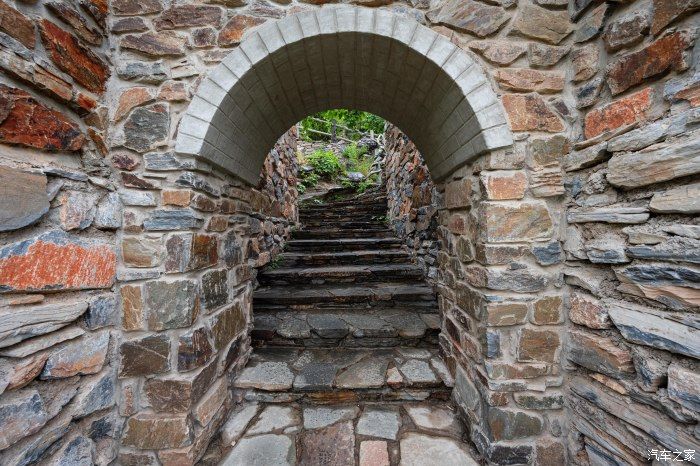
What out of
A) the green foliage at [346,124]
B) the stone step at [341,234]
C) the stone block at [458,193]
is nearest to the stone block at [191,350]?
the stone block at [458,193]

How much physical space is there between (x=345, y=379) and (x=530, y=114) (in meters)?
2.00

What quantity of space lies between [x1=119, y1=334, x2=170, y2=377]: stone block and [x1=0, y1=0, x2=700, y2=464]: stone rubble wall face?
1cm

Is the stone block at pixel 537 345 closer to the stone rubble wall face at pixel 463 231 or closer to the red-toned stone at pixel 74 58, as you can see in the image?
the stone rubble wall face at pixel 463 231

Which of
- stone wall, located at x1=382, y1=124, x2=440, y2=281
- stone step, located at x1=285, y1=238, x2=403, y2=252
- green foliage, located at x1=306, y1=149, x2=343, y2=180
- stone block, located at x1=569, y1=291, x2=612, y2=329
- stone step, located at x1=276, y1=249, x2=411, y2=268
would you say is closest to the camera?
stone block, located at x1=569, y1=291, x2=612, y2=329

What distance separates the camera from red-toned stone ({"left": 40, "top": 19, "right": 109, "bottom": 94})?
1.15m

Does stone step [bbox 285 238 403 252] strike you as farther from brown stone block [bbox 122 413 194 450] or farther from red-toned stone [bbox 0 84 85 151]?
red-toned stone [bbox 0 84 85 151]

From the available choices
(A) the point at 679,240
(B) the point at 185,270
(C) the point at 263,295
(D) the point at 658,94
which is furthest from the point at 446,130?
(C) the point at 263,295

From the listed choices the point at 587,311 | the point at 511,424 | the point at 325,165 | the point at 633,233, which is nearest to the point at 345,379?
the point at 511,424

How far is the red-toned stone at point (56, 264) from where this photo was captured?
3.34 ft

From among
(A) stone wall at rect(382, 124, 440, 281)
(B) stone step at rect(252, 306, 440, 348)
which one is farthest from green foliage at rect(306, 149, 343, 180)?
(B) stone step at rect(252, 306, 440, 348)

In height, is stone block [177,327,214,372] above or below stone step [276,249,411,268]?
below

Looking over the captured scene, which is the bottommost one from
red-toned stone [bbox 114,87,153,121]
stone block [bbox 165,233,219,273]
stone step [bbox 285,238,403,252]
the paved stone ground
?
the paved stone ground

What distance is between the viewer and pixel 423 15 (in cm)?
146

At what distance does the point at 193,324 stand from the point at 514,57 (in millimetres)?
2231
